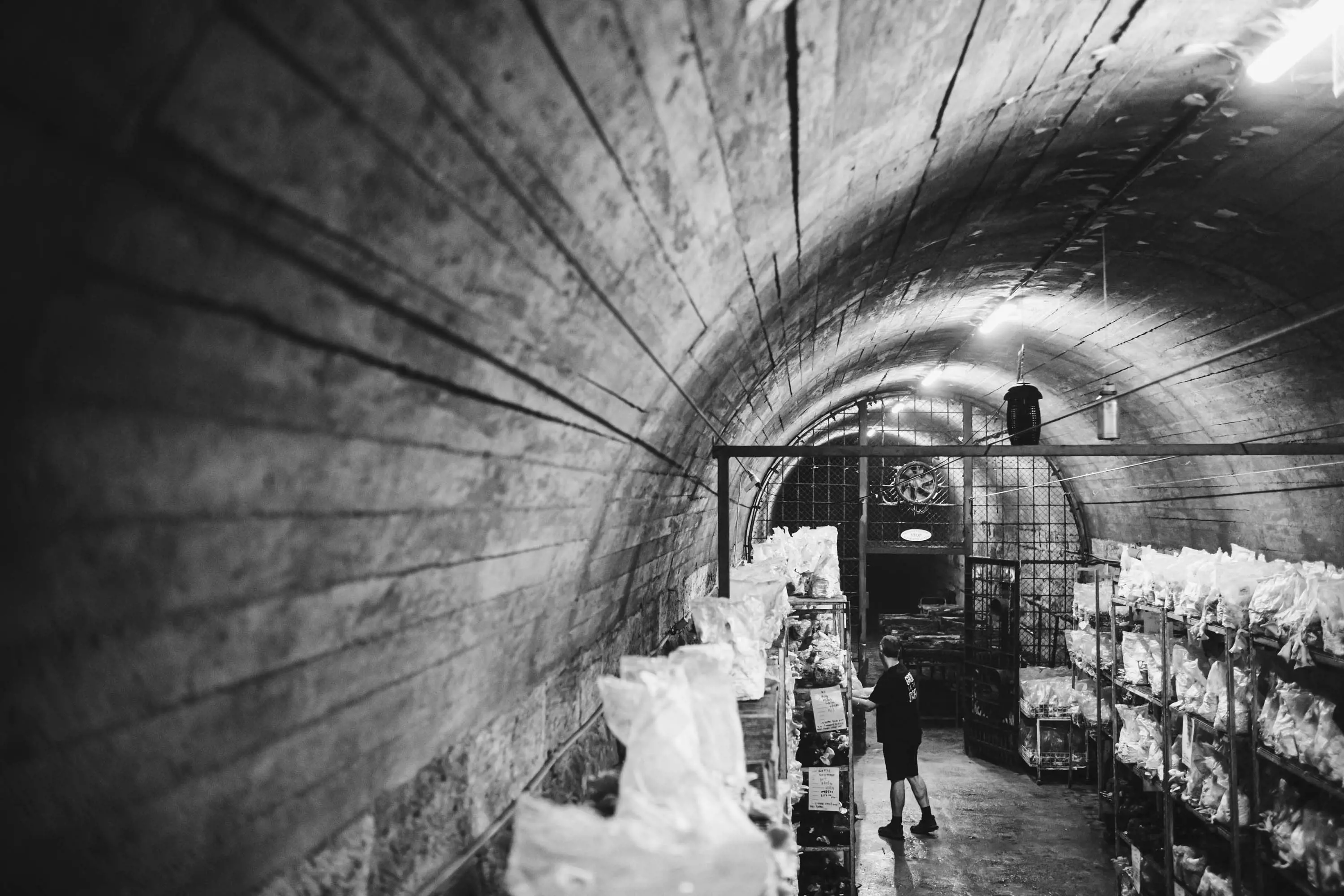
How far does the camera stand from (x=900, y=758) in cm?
812

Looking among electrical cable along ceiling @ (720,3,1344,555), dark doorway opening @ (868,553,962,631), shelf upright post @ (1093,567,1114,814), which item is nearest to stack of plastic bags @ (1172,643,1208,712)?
electrical cable along ceiling @ (720,3,1344,555)

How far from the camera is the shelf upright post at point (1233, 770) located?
17.8 feet

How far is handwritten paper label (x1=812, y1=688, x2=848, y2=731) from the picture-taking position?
581 centimetres

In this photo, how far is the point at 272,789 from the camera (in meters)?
1.26

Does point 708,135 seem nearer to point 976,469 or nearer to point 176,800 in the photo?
point 176,800

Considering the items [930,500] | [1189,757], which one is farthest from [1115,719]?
[930,500]

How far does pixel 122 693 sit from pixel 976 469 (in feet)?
49.0

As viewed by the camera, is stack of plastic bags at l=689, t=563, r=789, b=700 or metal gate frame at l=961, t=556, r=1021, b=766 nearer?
stack of plastic bags at l=689, t=563, r=789, b=700

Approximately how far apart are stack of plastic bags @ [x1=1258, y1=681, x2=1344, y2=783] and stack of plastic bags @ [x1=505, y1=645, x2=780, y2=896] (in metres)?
4.57

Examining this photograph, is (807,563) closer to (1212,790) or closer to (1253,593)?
(1253,593)

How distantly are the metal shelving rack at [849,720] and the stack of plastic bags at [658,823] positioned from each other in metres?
3.55

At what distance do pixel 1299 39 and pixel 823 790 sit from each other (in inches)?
193

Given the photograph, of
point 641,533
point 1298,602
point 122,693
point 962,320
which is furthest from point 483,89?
point 962,320

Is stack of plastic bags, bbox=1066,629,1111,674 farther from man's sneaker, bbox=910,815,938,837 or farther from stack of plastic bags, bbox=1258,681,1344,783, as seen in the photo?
stack of plastic bags, bbox=1258,681,1344,783
